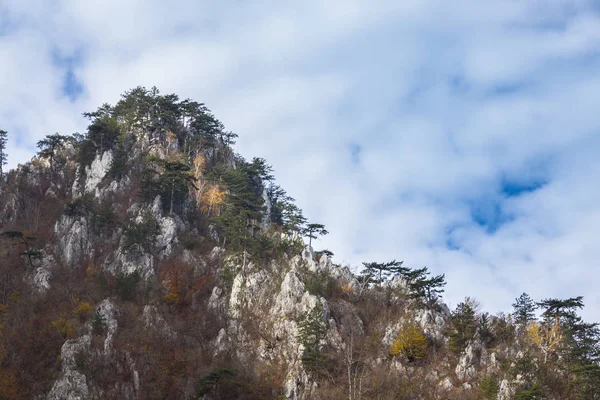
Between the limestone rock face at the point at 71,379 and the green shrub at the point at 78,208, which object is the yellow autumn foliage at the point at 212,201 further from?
the limestone rock face at the point at 71,379

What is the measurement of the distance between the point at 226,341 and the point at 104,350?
13857 millimetres

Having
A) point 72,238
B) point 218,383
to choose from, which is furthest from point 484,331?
point 72,238

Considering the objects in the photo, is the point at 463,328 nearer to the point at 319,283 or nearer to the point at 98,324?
the point at 319,283

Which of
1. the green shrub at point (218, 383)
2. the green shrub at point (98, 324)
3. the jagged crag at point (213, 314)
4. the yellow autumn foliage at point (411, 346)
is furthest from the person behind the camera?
the yellow autumn foliage at point (411, 346)

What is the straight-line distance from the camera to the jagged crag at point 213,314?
153ft

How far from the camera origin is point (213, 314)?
57688mm

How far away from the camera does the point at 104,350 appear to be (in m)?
49.2

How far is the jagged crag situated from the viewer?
1842 inches

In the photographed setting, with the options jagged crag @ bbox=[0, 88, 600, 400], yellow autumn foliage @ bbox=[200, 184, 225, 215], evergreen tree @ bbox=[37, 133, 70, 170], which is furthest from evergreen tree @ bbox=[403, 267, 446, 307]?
evergreen tree @ bbox=[37, 133, 70, 170]

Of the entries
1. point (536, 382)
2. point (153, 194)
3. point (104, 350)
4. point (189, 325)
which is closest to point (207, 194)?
point (153, 194)

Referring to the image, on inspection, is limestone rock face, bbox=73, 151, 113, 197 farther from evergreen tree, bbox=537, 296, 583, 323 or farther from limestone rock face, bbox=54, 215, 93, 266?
evergreen tree, bbox=537, 296, 583, 323

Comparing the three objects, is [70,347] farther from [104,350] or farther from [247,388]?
[247,388]

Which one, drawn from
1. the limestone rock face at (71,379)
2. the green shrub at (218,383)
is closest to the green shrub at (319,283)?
the green shrub at (218,383)

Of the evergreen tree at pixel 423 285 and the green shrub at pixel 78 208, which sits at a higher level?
the green shrub at pixel 78 208
